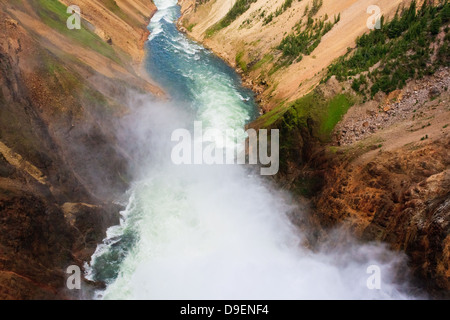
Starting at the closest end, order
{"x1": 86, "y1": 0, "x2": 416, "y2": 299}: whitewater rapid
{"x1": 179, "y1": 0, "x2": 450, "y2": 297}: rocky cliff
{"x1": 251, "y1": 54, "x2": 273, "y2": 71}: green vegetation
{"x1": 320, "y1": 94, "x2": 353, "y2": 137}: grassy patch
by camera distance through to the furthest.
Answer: {"x1": 179, "y1": 0, "x2": 450, "y2": 297}: rocky cliff, {"x1": 86, "y1": 0, "x2": 416, "y2": 299}: whitewater rapid, {"x1": 320, "y1": 94, "x2": 353, "y2": 137}: grassy patch, {"x1": 251, "y1": 54, "x2": 273, "y2": 71}: green vegetation

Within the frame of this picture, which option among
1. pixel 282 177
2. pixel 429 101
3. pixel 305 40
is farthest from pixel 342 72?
pixel 305 40

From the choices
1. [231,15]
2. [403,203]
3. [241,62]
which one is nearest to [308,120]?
[403,203]

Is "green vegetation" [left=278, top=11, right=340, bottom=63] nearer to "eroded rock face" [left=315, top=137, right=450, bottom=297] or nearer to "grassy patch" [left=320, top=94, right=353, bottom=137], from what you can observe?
"grassy patch" [left=320, top=94, right=353, bottom=137]

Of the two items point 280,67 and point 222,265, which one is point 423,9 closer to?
point 280,67

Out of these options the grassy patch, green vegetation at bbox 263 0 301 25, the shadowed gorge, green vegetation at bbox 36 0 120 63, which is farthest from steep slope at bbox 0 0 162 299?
green vegetation at bbox 263 0 301 25

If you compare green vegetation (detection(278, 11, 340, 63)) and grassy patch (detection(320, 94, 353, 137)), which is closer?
grassy patch (detection(320, 94, 353, 137))

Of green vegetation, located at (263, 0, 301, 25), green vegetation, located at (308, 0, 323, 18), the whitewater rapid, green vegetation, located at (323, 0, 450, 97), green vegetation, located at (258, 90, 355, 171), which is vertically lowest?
the whitewater rapid

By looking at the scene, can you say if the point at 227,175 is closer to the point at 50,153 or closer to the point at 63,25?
the point at 50,153
